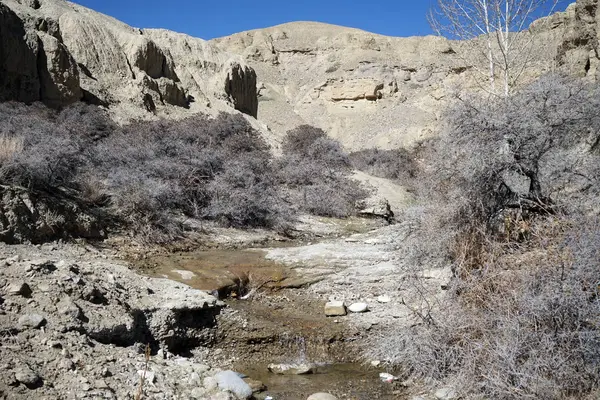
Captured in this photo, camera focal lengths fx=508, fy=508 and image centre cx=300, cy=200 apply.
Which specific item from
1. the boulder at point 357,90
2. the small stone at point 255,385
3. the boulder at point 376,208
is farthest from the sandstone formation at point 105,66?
the boulder at point 357,90

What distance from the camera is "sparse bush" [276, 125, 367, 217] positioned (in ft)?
51.4

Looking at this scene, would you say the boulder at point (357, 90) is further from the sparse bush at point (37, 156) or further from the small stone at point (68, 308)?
the small stone at point (68, 308)

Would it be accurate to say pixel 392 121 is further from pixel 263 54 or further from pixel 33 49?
pixel 33 49

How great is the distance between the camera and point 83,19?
25000 mm

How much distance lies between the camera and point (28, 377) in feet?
13.0

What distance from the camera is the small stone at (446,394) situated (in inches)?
185

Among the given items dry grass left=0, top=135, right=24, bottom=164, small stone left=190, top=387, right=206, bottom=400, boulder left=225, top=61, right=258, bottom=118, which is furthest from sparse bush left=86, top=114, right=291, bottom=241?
boulder left=225, top=61, right=258, bottom=118

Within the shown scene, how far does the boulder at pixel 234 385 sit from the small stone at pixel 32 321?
5.68 feet

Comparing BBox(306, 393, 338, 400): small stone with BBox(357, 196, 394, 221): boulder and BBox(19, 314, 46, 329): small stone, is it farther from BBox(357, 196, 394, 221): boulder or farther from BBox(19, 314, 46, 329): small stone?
BBox(357, 196, 394, 221): boulder

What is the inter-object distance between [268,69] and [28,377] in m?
62.0

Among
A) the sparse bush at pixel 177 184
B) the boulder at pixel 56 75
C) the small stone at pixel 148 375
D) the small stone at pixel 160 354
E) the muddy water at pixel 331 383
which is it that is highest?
the boulder at pixel 56 75

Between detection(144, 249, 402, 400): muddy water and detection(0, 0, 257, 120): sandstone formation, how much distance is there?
44.0ft

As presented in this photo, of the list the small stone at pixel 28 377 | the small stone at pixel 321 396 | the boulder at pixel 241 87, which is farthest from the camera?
the boulder at pixel 241 87

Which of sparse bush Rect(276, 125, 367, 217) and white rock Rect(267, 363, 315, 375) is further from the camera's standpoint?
sparse bush Rect(276, 125, 367, 217)
